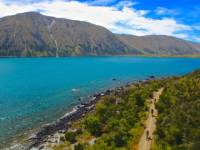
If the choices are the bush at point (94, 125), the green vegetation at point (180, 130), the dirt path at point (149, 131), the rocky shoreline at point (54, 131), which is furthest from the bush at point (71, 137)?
the green vegetation at point (180, 130)

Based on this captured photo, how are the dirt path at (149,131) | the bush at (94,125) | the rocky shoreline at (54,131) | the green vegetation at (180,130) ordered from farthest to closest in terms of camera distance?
1. the bush at (94,125)
2. the rocky shoreline at (54,131)
3. the dirt path at (149,131)
4. the green vegetation at (180,130)

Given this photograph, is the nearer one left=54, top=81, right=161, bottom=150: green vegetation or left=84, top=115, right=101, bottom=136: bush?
left=54, top=81, right=161, bottom=150: green vegetation

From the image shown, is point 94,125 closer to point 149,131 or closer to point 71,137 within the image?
point 71,137

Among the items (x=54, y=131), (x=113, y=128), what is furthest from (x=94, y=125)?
(x=54, y=131)

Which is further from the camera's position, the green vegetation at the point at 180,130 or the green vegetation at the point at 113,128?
the green vegetation at the point at 113,128

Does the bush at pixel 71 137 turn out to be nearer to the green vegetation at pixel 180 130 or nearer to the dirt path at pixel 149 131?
the dirt path at pixel 149 131

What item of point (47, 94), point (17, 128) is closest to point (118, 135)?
point (17, 128)

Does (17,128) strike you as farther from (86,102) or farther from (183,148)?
(183,148)

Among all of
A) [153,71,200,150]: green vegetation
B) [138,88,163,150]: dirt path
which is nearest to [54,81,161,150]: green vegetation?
[138,88,163,150]: dirt path

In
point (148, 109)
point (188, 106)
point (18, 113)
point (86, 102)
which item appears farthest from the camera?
point (86, 102)

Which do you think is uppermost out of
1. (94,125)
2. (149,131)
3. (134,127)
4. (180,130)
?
(180,130)

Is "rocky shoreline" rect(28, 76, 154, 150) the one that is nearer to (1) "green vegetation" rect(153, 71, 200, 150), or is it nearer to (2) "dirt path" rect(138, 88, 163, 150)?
(2) "dirt path" rect(138, 88, 163, 150)
